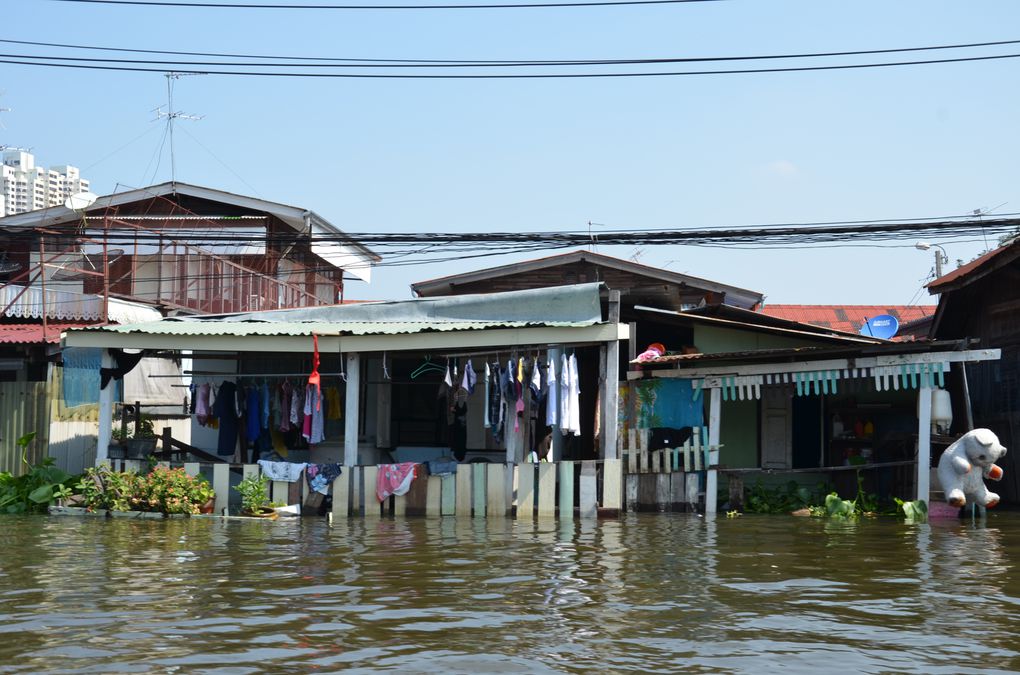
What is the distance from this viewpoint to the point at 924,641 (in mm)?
7777

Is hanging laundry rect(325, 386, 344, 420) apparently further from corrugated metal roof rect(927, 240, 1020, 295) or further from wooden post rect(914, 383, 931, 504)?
corrugated metal roof rect(927, 240, 1020, 295)

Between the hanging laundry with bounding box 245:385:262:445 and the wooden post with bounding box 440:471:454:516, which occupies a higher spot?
the hanging laundry with bounding box 245:385:262:445

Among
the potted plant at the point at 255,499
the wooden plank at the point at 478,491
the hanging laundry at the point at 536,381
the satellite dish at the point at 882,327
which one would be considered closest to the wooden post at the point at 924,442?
the hanging laundry at the point at 536,381

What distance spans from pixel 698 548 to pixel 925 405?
5545 millimetres

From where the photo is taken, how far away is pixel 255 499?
1684cm

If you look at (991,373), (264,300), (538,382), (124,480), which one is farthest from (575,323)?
(264,300)

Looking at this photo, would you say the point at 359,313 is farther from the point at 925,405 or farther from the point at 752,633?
the point at 752,633

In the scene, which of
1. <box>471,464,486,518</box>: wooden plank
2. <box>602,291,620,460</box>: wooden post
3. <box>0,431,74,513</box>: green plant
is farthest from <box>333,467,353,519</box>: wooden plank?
<box>0,431,74,513</box>: green plant

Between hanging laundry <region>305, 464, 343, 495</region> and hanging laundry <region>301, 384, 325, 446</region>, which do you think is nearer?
hanging laundry <region>305, 464, 343, 495</region>

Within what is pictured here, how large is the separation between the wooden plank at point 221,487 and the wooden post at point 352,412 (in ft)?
6.18

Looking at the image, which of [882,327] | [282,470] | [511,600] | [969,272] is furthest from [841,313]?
[511,600]

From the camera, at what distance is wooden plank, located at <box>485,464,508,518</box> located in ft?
55.3

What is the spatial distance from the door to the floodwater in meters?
4.19

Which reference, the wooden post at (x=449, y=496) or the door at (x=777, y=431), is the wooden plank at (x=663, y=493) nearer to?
the door at (x=777, y=431)
